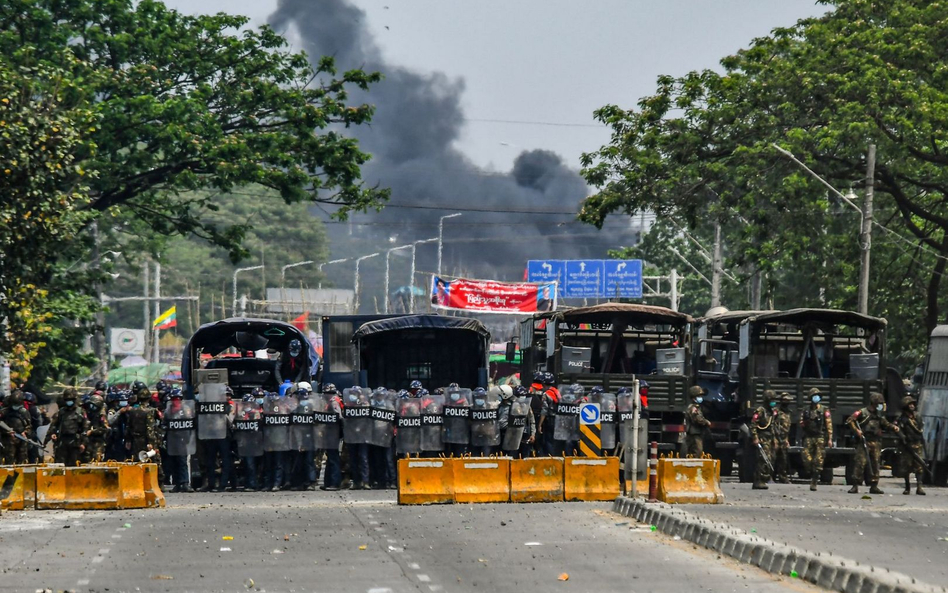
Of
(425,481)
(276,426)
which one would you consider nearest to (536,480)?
(425,481)

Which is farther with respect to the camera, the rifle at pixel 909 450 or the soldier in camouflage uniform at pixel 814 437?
the soldier in camouflage uniform at pixel 814 437

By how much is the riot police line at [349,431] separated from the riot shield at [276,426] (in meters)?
0.02

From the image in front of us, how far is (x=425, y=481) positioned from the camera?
70.4ft

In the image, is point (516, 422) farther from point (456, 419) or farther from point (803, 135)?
point (803, 135)

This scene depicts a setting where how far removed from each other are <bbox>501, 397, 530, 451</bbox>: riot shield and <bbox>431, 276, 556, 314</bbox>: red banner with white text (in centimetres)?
4137

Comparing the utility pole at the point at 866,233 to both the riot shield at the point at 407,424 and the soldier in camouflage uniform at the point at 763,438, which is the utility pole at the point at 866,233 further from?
the riot shield at the point at 407,424

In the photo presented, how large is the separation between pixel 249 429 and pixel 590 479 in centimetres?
569

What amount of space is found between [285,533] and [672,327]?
1431cm

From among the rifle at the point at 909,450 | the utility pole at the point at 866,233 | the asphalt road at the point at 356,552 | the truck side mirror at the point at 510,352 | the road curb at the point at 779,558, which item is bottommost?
the asphalt road at the point at 356,552

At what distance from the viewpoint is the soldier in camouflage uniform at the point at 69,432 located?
75.9 feet

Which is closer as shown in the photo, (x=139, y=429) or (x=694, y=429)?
(x=139, y=429)

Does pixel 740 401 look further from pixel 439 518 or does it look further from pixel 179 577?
pixel 179 577

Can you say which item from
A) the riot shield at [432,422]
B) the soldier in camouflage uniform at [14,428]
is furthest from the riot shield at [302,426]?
the soldier in camouflage uniform at [14,428]

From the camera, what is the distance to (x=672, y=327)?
97.7 ft
